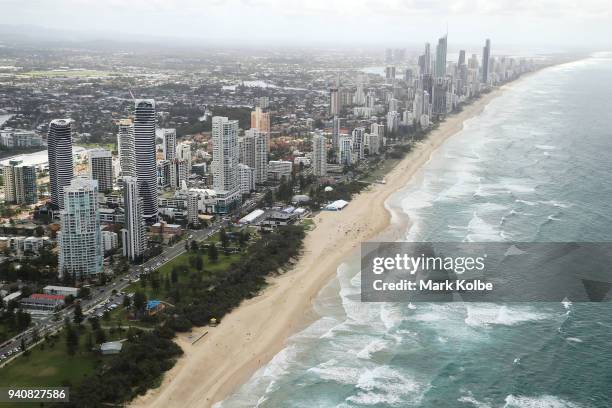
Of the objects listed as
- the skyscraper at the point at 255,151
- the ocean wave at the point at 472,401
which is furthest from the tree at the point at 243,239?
the ocean wave at the point at 472,401

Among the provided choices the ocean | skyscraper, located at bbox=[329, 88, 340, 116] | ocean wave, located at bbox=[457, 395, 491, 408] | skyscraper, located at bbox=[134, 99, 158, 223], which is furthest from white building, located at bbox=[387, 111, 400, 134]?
ocean wave, located at bbox=[457, 395, 491, 408]

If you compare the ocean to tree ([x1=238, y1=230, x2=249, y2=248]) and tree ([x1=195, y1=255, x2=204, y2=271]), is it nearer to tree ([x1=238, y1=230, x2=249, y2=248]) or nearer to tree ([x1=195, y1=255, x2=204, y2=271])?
tree ([x1=238, y1=230, x2=249, y2=248])

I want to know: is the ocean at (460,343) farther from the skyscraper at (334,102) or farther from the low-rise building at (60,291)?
the skyscraper at (334,102)

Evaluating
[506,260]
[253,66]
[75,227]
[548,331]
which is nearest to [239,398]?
[548,331]

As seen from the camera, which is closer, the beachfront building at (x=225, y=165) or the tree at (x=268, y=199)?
the beachfront building at (x=225, y=165)

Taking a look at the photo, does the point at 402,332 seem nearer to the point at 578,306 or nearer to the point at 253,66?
the point at 578,306

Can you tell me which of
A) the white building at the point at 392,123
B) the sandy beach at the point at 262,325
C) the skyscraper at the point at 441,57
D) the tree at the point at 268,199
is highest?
the skyscraper at the point at 441,57

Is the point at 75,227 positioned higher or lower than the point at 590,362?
higher
